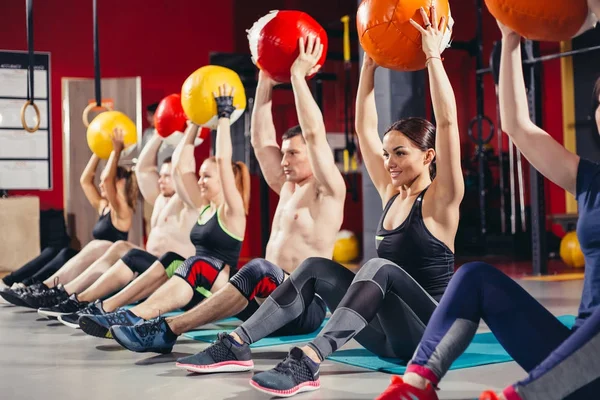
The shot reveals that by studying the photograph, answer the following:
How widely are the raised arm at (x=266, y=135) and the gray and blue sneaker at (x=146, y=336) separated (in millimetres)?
995

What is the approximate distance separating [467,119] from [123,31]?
4249mm

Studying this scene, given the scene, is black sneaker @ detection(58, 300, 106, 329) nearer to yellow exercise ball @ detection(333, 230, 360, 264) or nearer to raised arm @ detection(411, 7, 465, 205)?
raised arm @ detection(411, 7, 465, 205)

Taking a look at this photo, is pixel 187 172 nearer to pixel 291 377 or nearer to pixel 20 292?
pixel 20 292

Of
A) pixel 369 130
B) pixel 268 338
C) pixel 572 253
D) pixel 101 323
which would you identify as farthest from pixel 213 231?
pixel 572 253

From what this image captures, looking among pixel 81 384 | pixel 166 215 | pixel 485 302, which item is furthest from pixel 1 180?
pixel 485 302

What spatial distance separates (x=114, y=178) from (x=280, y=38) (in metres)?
2.43

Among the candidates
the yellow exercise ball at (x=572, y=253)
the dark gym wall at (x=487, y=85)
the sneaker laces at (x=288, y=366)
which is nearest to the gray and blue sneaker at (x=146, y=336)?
the sneaker laces at (x=288, y=366)

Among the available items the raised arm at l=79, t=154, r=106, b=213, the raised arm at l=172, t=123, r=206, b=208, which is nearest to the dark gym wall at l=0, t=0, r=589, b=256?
the raised arm at l=79, t=154, r=106, b=213

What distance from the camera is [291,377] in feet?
7.41

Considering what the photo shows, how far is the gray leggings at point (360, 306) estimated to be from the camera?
7.41ft

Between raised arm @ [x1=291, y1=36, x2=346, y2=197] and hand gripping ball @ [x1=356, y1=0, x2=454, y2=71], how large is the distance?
0.41 metres

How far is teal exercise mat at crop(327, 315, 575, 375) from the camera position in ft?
8.68

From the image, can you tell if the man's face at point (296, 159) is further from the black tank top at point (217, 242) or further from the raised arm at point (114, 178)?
the raised arm at point (114, 178)

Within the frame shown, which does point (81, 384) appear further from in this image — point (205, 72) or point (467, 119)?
point (467, 119)
